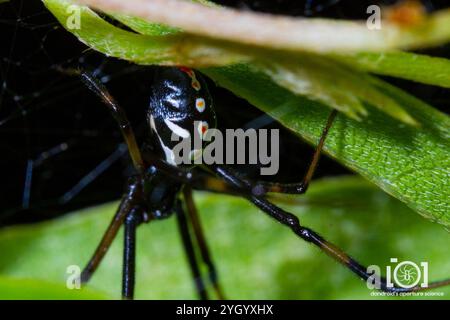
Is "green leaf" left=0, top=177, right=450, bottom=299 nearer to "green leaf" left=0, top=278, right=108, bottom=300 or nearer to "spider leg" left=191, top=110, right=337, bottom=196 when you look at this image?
"spider leg" left=191, top=110, right=337, bottom=196

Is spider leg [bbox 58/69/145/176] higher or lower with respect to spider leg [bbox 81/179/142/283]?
higher

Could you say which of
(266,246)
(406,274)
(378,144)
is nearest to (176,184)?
(266,246)

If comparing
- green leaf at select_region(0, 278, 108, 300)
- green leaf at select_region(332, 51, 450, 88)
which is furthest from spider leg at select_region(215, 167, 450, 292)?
green leaf at select_region(0, 278, 108, 300)

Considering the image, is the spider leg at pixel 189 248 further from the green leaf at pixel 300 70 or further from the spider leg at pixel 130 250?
the green leaf at pixel 300 70

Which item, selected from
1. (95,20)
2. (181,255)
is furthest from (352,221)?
(95,20)

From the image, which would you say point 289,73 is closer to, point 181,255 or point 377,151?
point 377,151

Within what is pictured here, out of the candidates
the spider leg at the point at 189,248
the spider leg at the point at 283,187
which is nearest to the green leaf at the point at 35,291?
the spider leg at the point at 283,187
